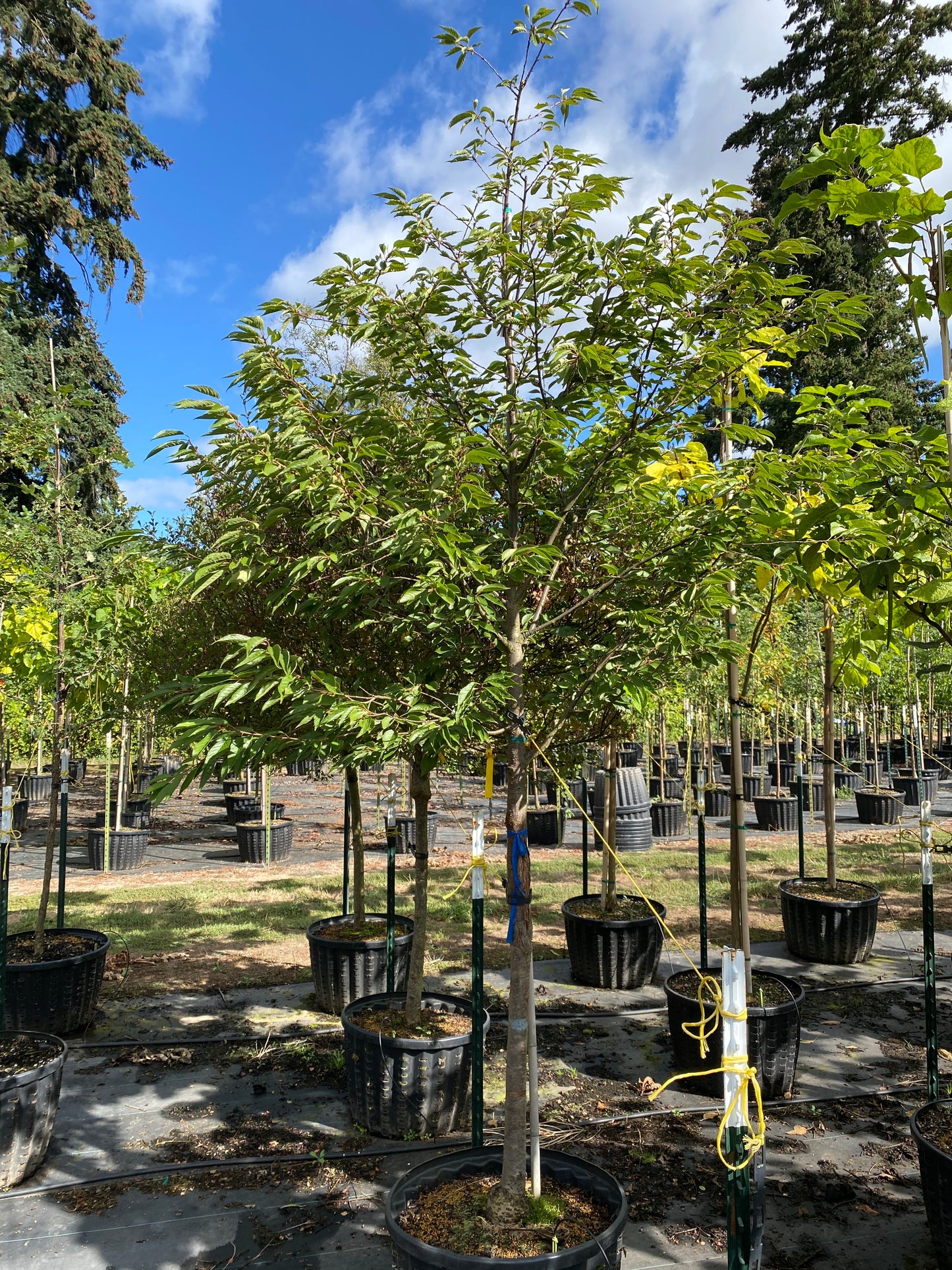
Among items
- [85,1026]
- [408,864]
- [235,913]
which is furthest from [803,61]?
[85,1026]

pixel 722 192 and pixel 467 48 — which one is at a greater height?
pixel 467 48

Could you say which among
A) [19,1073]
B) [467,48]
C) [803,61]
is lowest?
[19,1073]

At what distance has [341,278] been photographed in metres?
2.75

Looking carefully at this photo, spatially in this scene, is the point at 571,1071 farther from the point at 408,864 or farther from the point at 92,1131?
the point at 408,864

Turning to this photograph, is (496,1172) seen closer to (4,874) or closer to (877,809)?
(4,874)

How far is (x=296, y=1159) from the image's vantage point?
3818 mm

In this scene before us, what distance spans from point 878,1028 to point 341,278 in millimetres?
5606

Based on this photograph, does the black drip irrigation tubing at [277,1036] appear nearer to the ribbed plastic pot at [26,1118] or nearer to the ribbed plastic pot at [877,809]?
the ribbed plastic pot at [26,1118]

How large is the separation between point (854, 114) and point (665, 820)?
26.2 metres

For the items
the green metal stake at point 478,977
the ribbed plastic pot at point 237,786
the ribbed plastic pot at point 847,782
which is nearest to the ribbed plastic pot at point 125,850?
the ribbed plastic pot at point 237,786

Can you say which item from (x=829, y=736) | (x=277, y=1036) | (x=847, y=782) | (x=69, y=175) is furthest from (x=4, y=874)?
(x=69, y=175)

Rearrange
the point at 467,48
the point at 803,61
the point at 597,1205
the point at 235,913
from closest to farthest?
1. the point at 467,48
2. the point at 597,1205
3. the point at 235,913
4. the point at 803,61

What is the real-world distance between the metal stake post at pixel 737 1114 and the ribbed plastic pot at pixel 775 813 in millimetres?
13228

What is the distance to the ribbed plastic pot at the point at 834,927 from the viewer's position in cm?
657
